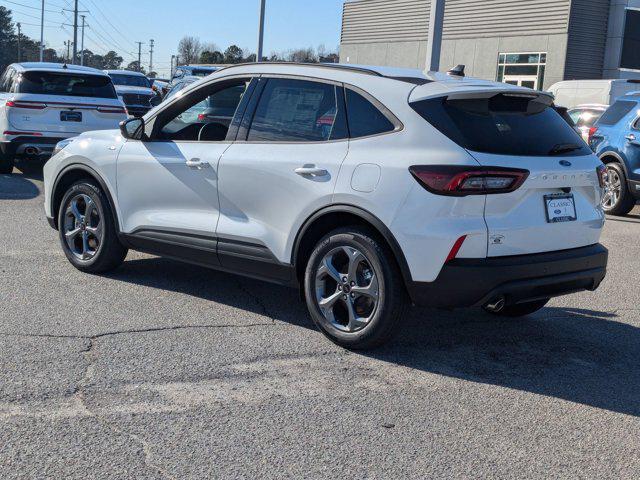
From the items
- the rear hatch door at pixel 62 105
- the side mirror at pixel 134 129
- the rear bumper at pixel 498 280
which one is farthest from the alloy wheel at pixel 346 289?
the rear hatch door at pixel 62 105

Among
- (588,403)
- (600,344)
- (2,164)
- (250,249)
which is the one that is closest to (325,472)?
(588,403)

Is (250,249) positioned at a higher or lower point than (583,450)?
higher

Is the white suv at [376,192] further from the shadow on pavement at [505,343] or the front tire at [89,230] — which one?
the front tire at [89,230]

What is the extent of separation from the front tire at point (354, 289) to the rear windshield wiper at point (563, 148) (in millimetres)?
1177

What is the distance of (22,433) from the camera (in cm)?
381

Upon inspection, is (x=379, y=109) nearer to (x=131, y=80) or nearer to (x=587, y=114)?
(x=587, y=114)

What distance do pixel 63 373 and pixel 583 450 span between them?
2.67m

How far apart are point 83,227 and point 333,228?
2558 millimetres

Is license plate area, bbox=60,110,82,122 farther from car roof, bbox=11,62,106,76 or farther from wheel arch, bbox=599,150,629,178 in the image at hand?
wheel arch, bbox=599,150,629,178

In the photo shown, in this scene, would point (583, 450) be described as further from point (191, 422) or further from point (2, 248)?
point (2, 248)

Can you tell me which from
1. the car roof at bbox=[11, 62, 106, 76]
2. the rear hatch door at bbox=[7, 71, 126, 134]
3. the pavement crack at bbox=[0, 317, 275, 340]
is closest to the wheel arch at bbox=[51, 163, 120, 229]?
the pavement crack at bbox=[0, 317, 275, 340]

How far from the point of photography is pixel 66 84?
41.9 feet

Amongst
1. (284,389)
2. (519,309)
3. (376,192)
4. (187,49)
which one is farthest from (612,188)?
(187,49)

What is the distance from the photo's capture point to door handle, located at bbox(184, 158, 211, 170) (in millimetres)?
5961
